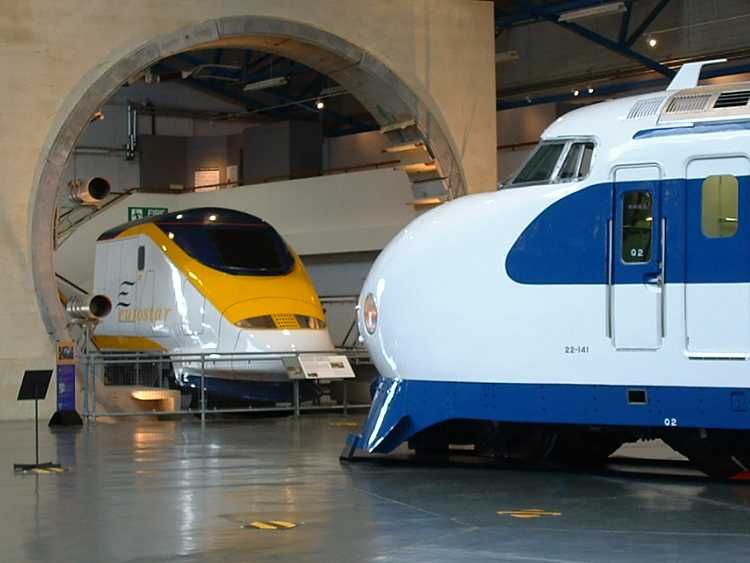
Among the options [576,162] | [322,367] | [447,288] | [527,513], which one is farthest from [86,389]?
[527,513]

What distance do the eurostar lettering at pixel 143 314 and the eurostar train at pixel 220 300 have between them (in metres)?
0.02

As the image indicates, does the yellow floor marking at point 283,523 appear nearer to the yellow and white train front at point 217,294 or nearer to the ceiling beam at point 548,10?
the yellow and white train front at point 217,294

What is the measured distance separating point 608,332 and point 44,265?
1217 centimetres

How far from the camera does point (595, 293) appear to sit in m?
11.5

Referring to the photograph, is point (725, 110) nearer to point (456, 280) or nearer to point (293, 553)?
point (456, 280)

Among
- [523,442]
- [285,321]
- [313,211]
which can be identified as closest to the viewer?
[523,442]

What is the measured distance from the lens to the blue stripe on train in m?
11.0

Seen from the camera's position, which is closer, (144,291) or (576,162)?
(576,162)

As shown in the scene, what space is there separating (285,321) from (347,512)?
40.9ft

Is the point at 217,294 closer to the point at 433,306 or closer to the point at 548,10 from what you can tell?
the point at 548,10

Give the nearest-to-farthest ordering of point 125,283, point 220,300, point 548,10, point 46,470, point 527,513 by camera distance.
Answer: point 527,513 → point 46,470 → point 220,300 → point 125,283 → point 548,10

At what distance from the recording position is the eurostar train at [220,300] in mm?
22062

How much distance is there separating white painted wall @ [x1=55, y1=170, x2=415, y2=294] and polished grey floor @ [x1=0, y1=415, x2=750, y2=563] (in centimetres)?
1959

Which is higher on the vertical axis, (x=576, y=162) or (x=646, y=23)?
(x=646, y=23)
